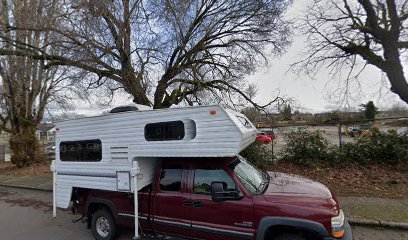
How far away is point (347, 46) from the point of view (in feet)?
31.6

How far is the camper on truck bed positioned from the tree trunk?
12.9 meters

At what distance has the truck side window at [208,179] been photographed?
150 inches

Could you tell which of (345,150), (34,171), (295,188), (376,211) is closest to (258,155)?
(345,150)

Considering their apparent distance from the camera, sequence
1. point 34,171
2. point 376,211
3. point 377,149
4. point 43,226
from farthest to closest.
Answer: point 34,171, point 377,149, point 43,226, point 376,211

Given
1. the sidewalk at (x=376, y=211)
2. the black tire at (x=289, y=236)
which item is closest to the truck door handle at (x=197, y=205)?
the black tire at (x=289, y=236)

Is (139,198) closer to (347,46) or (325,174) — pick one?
(325,174)

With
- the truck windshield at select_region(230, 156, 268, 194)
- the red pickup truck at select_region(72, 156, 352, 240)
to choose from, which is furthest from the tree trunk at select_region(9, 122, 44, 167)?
the truck windshield at select_region(230, 156, 268, 194)

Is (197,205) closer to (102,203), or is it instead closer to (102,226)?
(102,203)

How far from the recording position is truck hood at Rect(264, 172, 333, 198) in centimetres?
362

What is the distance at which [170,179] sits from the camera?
4320mm

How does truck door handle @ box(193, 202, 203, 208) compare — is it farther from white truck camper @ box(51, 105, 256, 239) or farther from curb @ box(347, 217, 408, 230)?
Result: curb @ box(347, 217, 408, 230)

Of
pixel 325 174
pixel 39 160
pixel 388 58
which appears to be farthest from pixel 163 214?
pixel 39 160

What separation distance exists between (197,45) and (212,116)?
6220 millimetres

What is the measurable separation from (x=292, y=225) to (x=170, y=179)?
212 centimetres
